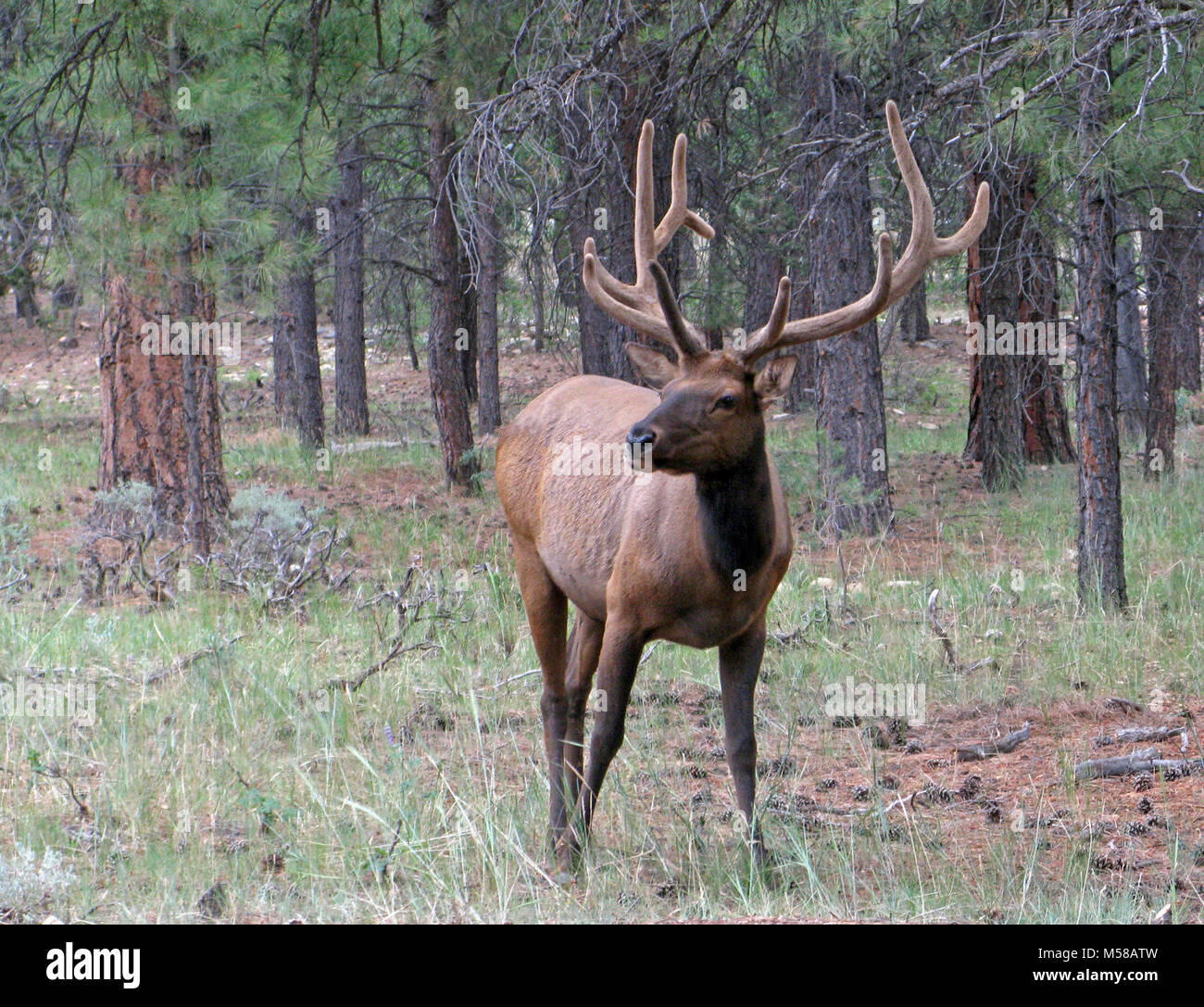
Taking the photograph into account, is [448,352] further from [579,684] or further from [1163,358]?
[579,684]

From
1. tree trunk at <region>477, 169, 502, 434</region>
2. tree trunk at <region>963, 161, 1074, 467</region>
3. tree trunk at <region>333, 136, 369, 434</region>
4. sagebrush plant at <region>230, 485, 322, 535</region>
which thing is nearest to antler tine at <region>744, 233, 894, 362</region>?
sagebrush plant at <region>230, 485, 322, 535</region>

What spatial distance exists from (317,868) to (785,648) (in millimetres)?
3984

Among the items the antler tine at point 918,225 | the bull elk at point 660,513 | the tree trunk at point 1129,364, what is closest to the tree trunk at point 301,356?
the bull elk at point 660,513

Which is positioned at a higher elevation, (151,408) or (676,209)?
(676,209)

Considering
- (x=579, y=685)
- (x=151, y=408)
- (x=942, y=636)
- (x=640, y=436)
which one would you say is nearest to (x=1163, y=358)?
(x=942, y=636)

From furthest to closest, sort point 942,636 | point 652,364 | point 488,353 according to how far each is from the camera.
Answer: point 488,353
point 942,636
point 652,364

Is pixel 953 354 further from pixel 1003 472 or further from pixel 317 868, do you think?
pixel 317 868

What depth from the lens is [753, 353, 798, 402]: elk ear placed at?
4742mm

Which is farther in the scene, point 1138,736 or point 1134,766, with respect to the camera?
point 1138,736

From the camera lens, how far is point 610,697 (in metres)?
5.01

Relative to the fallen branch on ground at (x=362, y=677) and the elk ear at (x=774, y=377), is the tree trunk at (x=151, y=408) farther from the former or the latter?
the elk ear at (x=774, y=377)

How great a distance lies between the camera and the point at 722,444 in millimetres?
4668

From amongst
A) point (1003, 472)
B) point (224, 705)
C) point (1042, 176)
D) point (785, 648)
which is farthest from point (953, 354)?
point (224, 705)

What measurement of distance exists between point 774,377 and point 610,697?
1.35m
